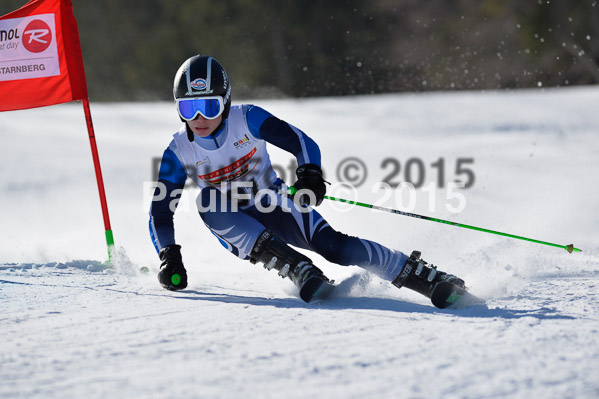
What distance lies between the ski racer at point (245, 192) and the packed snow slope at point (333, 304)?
17cm

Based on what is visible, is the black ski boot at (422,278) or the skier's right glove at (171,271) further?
the skier's right glove at (171,271)

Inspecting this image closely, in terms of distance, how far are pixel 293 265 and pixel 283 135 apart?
64 centimetres

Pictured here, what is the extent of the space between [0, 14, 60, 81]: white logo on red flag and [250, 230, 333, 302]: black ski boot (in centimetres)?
227

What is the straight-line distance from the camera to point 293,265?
339 centimetres

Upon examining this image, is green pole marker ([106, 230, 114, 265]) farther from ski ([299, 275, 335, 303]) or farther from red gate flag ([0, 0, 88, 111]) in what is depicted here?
ski ([299, 275, 335, 303])

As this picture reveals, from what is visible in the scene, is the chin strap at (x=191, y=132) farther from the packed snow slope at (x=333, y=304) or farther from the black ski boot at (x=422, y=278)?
the black ski boot at (x=422, y=278)

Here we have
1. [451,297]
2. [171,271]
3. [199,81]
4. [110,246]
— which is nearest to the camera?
[451,297]

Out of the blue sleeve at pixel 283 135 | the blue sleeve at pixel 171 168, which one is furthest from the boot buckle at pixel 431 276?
the blue sleeve at pixel 171 168

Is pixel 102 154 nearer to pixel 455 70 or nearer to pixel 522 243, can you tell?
pixel 522 243

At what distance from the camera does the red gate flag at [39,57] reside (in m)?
4.85

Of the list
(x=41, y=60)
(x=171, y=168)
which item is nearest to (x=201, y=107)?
(x=171, y=168)

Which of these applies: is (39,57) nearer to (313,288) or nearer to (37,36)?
(37,36)

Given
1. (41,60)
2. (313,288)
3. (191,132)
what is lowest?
(313,288)
